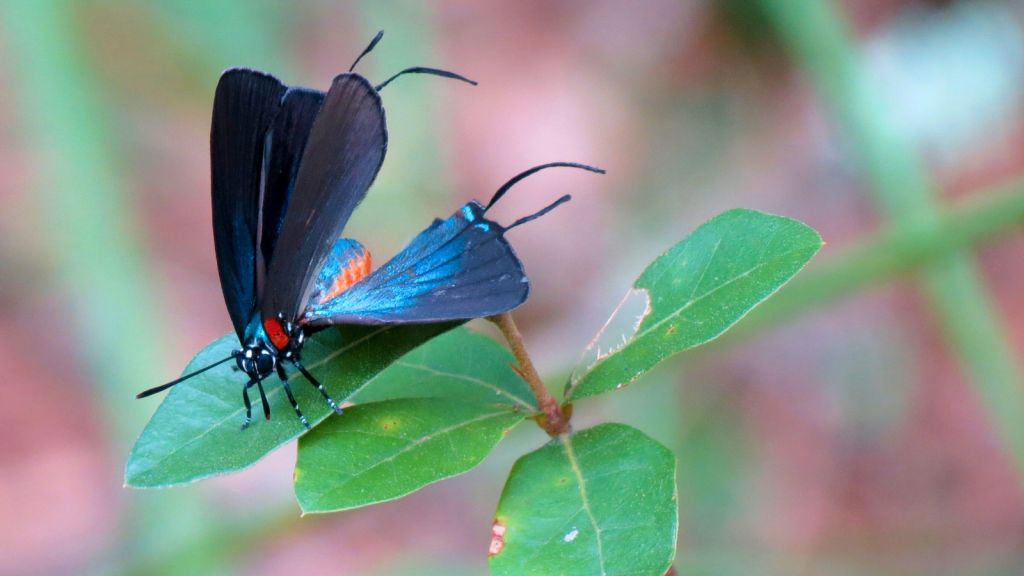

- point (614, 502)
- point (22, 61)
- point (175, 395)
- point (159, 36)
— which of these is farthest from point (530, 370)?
point (159, 36)

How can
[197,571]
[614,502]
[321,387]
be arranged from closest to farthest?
[614,502] < [321,387] < [197,571]

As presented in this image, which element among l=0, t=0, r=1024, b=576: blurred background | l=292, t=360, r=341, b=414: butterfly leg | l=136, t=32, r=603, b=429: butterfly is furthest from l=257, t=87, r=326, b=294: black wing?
l=0, t=0, r=1024, b=576: blurred background

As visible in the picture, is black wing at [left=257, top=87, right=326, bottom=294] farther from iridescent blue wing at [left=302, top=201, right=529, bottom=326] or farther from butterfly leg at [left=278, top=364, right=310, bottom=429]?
butterfly leg at [left=278, top=364, right=310, bottom=429]

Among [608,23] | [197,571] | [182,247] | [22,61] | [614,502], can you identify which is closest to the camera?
[614,502]

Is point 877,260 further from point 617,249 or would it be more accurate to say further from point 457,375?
point 457,375

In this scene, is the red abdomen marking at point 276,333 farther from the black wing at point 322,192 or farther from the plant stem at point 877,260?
the plant stem at point 877,260

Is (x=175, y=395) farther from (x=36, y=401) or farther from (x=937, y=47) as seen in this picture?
(x=937, y=47)

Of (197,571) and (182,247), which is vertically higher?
(182,247)
